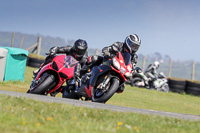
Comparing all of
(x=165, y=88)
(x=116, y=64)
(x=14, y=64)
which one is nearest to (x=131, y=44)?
(x=116, y=64)

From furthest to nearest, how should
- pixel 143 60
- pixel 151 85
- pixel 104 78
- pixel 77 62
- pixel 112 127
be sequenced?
pixel 143 60
pixel 151 85
pixel 77 62
pixel 104 78
pixel 112 127

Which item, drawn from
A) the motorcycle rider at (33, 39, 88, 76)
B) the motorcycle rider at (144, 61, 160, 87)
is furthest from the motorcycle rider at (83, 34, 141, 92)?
the motorcycle rider at (144, 61, 160, 87)

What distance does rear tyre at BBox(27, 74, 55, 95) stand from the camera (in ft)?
22.8

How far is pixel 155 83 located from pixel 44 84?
13.6 metres

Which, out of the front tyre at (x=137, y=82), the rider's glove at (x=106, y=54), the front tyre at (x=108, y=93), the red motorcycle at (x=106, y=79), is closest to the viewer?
the front tyre at (x=108, y=93)

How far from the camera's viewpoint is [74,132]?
336 cm

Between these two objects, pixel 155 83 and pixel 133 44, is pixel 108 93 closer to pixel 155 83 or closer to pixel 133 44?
pixel 133 44

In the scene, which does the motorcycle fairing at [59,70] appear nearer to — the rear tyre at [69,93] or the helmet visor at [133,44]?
the rear tyre at [69,93]

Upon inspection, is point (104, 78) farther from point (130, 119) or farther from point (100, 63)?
point (130, 119)

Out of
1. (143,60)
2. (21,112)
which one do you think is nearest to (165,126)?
(21,112)

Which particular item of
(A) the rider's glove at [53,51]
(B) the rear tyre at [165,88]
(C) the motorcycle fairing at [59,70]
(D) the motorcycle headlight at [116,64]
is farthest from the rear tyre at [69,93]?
(B) the rear tyre at [165,88]

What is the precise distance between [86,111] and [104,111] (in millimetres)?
285

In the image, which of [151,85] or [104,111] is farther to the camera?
[151,85]

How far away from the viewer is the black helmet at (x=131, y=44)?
24.1 feet
